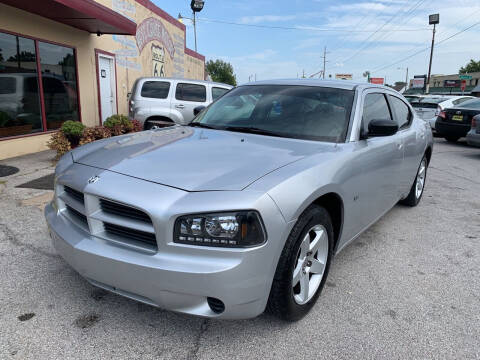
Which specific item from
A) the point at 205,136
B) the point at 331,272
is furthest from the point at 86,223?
the point at 331,272

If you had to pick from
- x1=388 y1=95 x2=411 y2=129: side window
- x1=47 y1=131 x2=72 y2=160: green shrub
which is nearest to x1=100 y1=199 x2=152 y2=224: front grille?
x1=388 y1=95 x2=411 y2=129: side window

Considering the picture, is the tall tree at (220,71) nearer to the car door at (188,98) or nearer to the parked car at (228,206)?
the car door at (188,98)

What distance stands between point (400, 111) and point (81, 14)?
704cm

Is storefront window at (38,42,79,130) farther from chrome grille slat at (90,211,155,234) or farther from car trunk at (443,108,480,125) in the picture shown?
car trunk at (443,108,480,125)

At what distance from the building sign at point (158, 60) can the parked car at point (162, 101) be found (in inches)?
237

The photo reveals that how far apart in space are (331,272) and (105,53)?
10.4 metres

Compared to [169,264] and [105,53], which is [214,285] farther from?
[105,53]

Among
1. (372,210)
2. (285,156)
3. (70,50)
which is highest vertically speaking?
(70,50)

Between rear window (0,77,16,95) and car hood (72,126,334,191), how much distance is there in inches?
239

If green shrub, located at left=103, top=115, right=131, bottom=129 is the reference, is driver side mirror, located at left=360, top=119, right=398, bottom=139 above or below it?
above

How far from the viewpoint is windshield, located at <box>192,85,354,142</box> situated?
127 inches

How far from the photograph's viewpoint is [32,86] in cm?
857

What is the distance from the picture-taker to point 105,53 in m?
11.4

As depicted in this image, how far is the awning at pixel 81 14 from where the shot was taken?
741 centimetres
